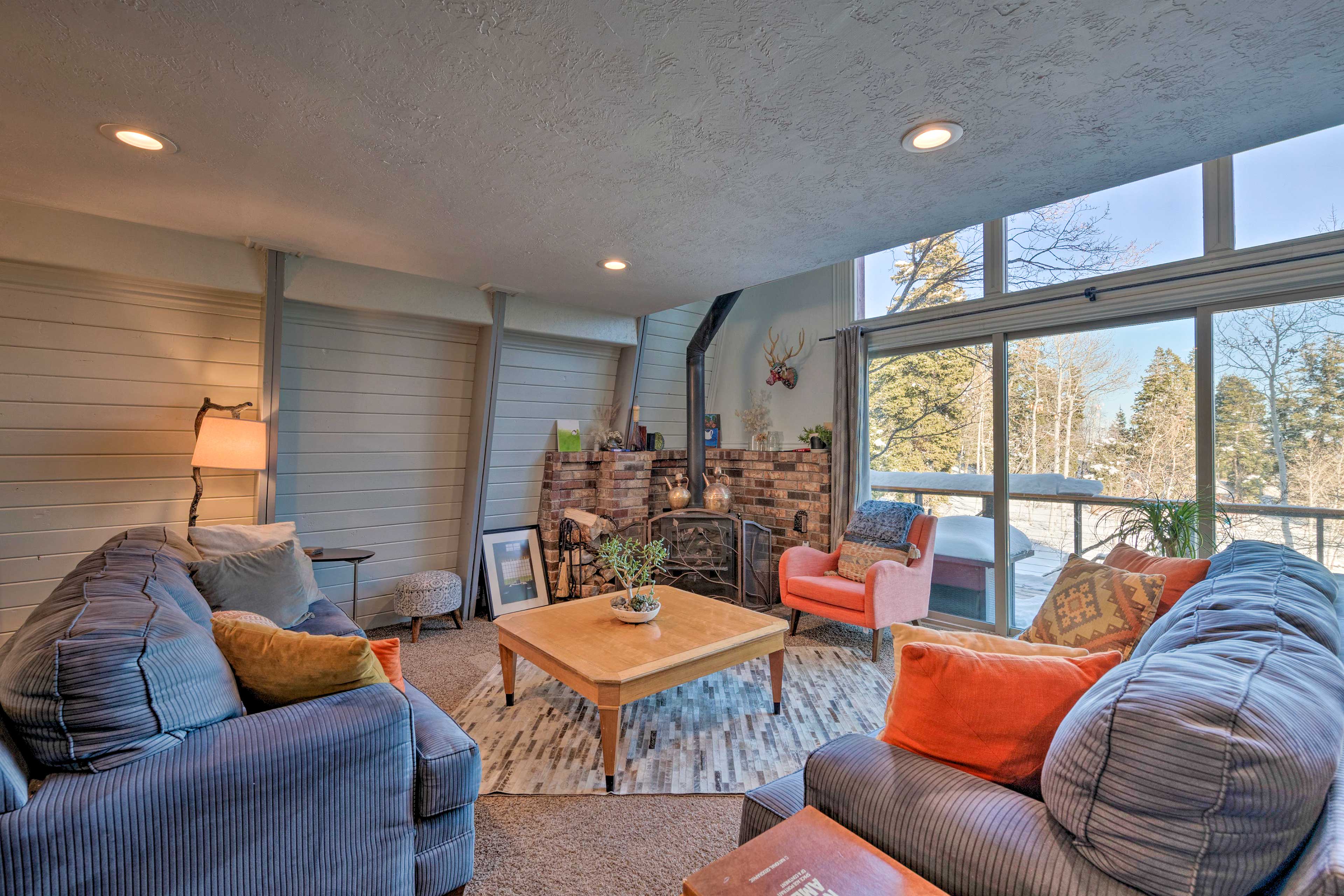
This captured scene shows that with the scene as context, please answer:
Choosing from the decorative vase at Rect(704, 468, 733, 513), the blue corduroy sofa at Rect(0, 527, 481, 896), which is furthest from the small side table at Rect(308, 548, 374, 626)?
the decorative vase at Rect(704, 468, 733, 513)

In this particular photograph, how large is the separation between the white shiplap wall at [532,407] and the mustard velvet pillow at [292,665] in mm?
2761

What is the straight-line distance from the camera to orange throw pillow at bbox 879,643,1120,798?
1.17 meters

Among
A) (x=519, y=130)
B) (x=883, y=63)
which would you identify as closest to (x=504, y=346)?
(x=519, y=130)

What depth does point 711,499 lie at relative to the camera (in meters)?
4.75

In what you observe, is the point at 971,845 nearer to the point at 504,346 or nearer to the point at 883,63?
the point at 883,63

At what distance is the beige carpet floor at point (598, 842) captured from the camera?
1759 mm

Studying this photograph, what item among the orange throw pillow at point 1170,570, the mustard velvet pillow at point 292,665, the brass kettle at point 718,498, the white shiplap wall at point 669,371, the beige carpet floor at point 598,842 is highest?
the white shiplap wall at point 669,371

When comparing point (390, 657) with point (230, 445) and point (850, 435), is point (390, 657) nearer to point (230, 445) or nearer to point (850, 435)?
point (230, 445)

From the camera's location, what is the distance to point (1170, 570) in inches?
82.0

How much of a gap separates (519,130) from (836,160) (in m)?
1.10

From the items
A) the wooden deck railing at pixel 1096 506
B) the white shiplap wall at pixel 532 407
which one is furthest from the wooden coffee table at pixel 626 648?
the wooden deck railing at pixel 1096 506

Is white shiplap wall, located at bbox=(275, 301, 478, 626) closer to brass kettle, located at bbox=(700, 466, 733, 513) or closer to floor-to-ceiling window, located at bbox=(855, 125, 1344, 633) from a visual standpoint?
brass kettle, located at bbox=(700, 466, 733, 513)

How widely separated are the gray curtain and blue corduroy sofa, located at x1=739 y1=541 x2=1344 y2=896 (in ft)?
9.73

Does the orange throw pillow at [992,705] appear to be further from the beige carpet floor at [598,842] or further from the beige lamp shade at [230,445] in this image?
the beige lamp shade at [230,445]
